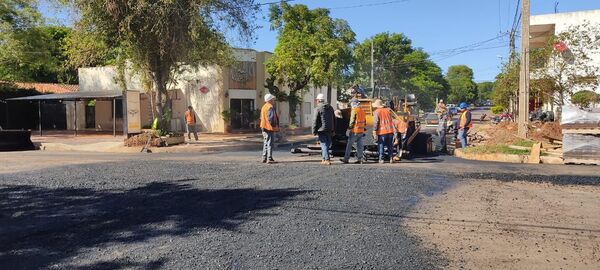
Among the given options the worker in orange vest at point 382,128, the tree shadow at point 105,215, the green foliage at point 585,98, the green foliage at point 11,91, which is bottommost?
the tree shadow at point 105,215

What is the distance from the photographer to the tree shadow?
501cm

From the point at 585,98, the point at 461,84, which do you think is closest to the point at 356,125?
the point at 585,98

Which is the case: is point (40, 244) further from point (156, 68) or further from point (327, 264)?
point (156, 68)

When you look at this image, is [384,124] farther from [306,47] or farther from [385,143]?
[306,47]

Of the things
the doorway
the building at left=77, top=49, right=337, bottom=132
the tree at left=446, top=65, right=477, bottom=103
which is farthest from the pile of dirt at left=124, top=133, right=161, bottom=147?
the tree at left=446, top=65, right=477, bottom=103

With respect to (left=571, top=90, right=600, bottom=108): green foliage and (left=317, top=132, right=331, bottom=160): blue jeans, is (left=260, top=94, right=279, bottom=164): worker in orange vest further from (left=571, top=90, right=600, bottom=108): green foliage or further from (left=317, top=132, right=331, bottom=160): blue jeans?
(left=571, top=90, right=600, bottom=108): green foliage

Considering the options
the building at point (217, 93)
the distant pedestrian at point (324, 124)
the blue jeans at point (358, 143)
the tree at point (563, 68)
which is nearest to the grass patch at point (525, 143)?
the blue jeans at point (358, 143)

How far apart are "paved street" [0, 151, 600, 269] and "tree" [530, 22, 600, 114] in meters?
12.2

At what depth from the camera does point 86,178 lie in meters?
9.29

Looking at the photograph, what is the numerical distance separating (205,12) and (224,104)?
11.0 metres

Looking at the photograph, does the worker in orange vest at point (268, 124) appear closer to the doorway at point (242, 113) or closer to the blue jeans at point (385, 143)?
the blue jeans at point (385, 143)

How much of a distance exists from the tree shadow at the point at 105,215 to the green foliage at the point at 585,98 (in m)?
18.6

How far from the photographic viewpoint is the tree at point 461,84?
115 metres

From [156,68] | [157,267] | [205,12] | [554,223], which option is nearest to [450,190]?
[554,223]
